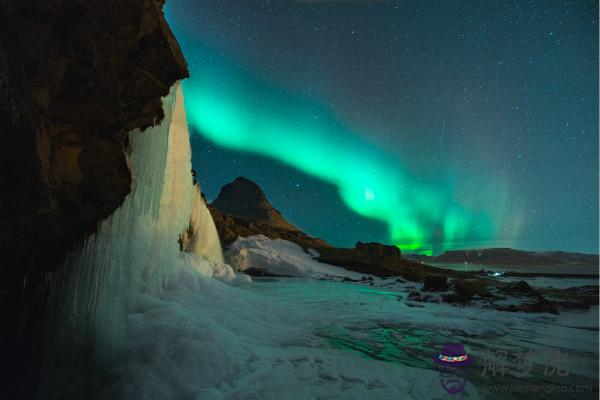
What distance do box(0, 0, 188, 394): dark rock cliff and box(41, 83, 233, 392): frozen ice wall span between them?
26 centimetres

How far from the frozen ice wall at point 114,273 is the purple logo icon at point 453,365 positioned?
4.83 metres

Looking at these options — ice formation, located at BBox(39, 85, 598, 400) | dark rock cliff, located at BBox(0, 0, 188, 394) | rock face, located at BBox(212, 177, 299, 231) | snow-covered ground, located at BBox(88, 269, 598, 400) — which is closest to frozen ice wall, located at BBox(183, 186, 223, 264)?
ice formation, located at BBox(39, 85, 598, 400)

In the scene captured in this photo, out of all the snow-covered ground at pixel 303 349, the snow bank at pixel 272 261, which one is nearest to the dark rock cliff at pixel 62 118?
the snow-covered ground at pixel 303 349

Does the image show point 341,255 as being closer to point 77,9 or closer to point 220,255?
point 220,255

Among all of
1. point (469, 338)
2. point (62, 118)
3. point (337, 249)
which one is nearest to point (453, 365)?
point (469, 338)

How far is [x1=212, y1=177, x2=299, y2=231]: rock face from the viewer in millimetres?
70812

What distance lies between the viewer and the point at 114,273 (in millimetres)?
5105

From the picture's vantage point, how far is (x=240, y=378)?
13.7 feet

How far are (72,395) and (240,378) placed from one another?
7.09 feet

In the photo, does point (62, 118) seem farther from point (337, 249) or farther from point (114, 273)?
point (337, 249)

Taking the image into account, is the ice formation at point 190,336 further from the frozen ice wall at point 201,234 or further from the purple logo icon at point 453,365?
the frozen ice wall at point 201,234

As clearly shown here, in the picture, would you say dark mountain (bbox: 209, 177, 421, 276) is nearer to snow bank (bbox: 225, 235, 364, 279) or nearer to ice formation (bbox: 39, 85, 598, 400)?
snow bank (bbox: 225, 235, 364, 279)

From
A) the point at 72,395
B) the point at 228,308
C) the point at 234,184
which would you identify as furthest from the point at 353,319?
the point at 234,184

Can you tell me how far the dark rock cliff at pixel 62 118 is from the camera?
3.31m
